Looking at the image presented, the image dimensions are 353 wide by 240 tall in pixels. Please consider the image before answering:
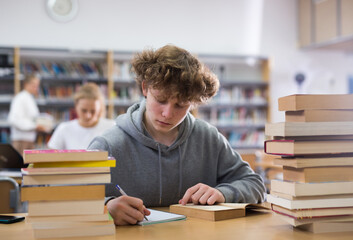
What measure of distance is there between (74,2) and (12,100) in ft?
5.91

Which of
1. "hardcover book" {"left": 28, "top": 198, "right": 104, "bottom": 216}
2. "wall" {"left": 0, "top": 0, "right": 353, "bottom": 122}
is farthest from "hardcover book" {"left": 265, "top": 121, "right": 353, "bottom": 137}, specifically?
"wall" {"left": 0, "top": 0, "right": 353, "bottom": 122}

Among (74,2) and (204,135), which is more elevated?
(74,2)

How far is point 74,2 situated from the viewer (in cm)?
664

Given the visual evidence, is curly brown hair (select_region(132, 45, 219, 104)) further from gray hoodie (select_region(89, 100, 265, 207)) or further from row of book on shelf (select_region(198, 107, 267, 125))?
row of book on shelf (select_region(198, 107, 267, 125))

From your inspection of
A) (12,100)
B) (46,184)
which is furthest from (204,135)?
(12,100)

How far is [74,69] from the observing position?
6.41 meters

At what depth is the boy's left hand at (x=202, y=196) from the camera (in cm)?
145

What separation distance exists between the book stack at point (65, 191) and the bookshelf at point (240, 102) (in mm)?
5937

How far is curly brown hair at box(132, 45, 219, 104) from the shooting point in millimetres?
1492

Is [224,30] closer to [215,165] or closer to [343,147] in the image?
[215,165]

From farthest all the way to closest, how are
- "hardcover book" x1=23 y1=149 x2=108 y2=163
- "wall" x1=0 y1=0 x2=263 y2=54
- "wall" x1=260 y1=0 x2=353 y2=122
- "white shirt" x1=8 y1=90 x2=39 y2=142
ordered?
1. "wall" x1=260 y1=0 x2=353 y2=122
2. "wall" x1=0 y1=0 x2=263 y2=54
3. "white shirt" x1=8 y1=90 x2=39 y2=142
4. "hardcover book" x1=23 y1=149 x2=108 y2=163

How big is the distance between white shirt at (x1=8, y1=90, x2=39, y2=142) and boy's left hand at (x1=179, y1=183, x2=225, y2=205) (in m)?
4.77

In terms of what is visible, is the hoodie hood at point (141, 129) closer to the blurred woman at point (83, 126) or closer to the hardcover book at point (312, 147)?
the hardcover book at point (312, 147)

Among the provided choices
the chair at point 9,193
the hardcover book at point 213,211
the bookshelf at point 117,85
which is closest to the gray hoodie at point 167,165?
the hardcover book at point 213,211
